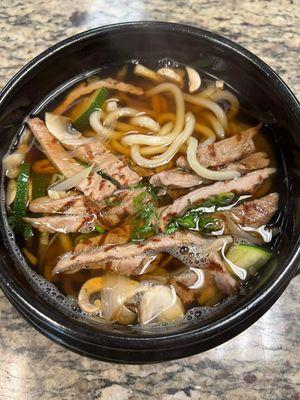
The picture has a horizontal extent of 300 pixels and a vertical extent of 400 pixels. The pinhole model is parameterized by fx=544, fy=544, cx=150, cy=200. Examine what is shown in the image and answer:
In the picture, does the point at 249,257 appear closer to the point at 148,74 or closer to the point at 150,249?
the point at 150,249

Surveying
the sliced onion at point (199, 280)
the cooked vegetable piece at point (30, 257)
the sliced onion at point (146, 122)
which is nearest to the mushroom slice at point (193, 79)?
the sliced onion at point (146, 122)

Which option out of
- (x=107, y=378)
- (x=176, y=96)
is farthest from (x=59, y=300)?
(x=176, y=96)

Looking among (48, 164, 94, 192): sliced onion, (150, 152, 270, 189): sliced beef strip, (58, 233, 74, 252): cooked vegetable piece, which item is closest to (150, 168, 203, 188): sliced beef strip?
(150, 152, 270, 189): sliced beef strip

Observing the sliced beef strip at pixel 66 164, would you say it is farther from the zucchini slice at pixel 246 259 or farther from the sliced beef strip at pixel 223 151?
the zucchini slice at pixel 246 259

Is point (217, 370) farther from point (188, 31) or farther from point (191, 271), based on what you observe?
point (188, 31)

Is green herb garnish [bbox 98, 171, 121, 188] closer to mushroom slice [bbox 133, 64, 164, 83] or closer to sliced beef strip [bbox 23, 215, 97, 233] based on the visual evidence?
sliced beef strip [bbox 23, 215, 97, 233]

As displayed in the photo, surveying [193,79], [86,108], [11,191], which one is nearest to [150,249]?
[11,191]
